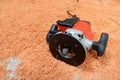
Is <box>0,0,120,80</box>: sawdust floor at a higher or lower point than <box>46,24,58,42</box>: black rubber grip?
lower

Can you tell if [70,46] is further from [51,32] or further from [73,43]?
[51,32]

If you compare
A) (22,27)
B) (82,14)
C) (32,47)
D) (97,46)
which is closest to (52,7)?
(82,14)

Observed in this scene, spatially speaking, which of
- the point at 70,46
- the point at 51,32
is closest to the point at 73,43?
the point at 70,46

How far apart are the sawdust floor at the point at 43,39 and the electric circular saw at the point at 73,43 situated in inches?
2.9

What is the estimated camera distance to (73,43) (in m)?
0.90

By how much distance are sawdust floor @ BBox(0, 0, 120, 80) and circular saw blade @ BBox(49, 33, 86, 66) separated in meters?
0.05

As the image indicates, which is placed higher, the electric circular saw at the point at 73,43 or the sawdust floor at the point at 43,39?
the electric circular saw at the point at 73,43

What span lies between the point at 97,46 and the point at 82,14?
59 cm

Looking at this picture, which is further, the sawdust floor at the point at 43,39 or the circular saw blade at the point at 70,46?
the sawdust floor at the point at 43,39

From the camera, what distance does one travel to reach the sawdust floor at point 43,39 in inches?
39.4

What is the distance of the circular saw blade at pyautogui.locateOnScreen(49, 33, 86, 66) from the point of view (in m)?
0.89

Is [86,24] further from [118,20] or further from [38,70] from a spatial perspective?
[118,20]

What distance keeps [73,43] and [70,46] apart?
0.12 feet

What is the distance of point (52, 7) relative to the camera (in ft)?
5.19
